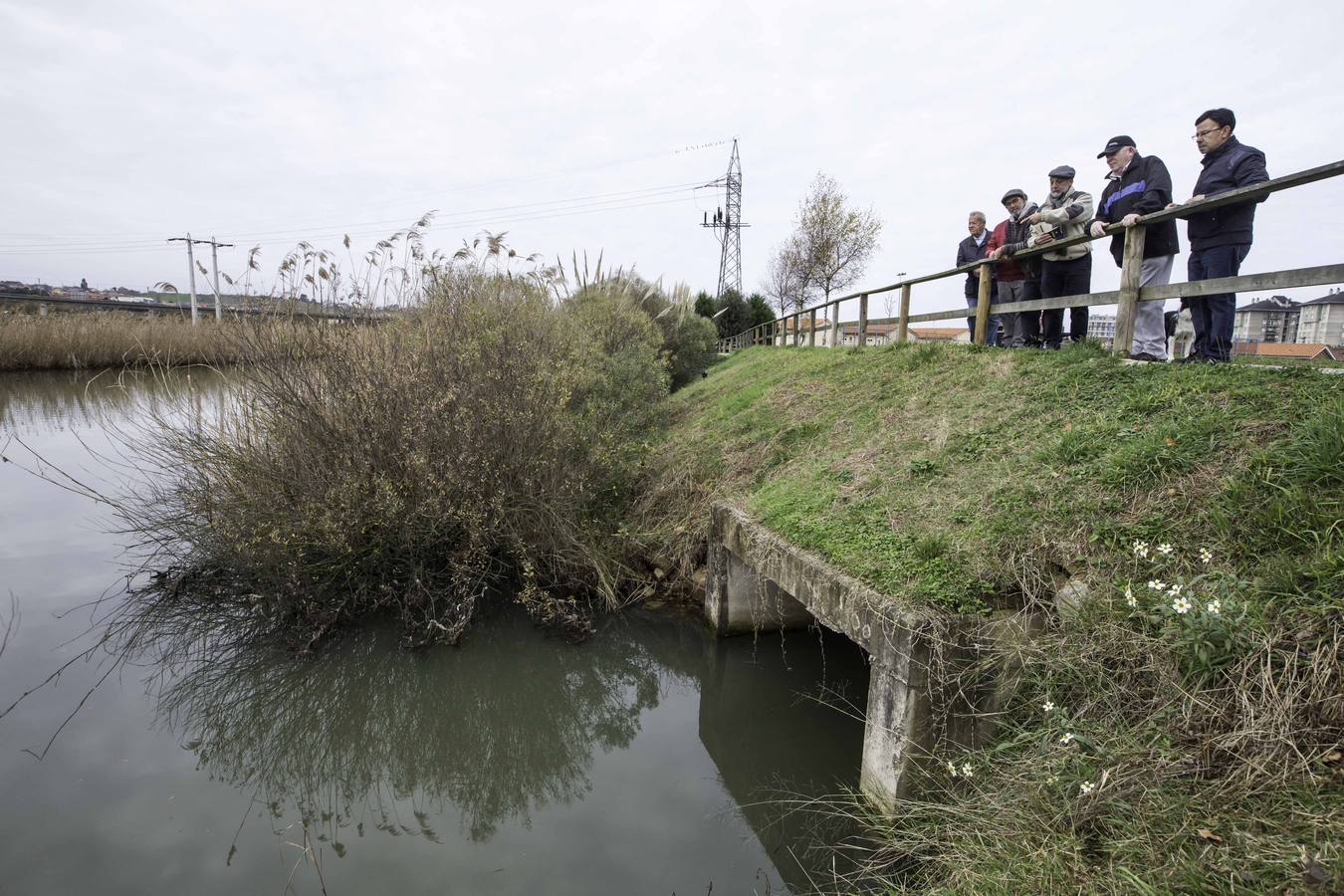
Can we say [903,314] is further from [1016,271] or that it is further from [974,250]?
[1016,271]

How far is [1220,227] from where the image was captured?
4973 millimetres

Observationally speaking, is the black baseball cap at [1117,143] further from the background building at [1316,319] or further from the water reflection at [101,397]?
the water reflection at [101,397]

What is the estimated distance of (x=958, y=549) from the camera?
4.07 metres

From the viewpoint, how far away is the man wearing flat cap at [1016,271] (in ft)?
24.1

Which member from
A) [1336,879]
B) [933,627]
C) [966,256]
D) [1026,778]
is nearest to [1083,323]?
[966,256]

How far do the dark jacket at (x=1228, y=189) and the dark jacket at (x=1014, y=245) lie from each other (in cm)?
201

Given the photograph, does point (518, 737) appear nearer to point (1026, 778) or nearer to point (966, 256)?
point (1026, 778)

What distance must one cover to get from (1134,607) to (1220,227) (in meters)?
3.50

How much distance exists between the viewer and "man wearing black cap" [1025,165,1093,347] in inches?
259

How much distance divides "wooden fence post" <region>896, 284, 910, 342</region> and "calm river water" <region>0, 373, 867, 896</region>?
16.1 feet

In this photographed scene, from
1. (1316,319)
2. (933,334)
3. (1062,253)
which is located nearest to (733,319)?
(933,334)

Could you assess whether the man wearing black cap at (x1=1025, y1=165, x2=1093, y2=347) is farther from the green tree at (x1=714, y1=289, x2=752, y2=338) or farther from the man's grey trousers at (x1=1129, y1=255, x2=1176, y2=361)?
the green tree at (x1=714, y1=289, x2=752, y2=338)

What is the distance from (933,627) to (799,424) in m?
4.69

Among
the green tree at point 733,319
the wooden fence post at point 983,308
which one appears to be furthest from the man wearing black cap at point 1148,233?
the green tree at point 733,319
